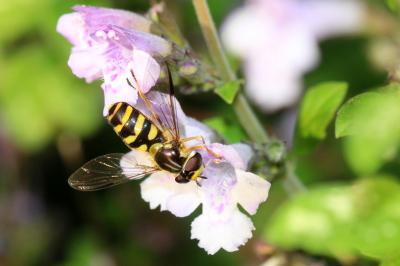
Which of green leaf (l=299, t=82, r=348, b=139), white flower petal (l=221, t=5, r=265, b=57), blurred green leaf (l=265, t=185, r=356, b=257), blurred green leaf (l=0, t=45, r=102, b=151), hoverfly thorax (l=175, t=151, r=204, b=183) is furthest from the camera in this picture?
blurred green leaf (l=0, t=45, r=102, b=151)

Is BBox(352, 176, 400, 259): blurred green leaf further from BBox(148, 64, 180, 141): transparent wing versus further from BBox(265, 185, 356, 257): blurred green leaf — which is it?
BBox(148, 64, 180, 141): transparent wing

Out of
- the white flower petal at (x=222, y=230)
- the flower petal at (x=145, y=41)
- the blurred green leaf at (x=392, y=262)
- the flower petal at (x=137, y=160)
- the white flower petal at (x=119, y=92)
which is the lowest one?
the blurred green leaf at (x=392, y=262)

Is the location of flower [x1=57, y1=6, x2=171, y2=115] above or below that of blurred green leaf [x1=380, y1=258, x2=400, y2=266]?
above

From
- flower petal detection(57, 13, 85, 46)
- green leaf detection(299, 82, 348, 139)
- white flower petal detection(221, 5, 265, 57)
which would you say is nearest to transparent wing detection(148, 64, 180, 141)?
flower petal detection(57, 13, 85, 46)

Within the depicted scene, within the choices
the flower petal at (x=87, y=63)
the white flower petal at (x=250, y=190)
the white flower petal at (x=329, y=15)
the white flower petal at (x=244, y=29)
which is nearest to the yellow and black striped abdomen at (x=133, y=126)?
the flower petal at (x=87, y=63)

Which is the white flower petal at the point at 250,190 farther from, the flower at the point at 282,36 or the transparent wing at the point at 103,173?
the flower at the point at 282,36

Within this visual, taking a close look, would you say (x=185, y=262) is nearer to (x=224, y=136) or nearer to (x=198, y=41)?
(x=198, y=41)

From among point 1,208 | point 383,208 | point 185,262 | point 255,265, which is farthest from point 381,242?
point 1,208
